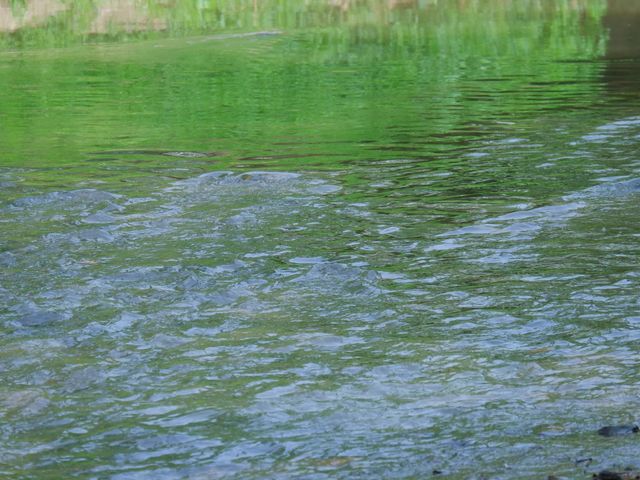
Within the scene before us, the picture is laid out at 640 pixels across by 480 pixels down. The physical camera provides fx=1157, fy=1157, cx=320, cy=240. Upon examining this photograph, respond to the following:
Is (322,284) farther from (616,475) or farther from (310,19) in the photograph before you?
(310,19)

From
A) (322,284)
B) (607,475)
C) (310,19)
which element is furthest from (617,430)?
(310,19)

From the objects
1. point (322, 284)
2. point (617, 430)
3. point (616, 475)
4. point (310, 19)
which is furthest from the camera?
point (310, 19)

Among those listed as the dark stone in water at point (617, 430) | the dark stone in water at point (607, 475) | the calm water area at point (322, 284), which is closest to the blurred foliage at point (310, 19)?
the calm water area at point (322, 284)

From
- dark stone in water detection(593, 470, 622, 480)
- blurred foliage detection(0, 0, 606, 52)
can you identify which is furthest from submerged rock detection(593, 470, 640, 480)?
blurred foliage detection(0, 0, 606, 52)

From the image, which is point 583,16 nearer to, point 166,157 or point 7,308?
point 166,157

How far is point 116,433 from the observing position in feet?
13.9

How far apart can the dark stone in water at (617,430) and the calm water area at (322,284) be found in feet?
0.18

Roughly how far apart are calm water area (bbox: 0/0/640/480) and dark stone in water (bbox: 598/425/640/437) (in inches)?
2.2

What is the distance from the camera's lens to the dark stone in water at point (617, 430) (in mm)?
3918

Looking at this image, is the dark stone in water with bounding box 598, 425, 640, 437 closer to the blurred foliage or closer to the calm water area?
the calm water area

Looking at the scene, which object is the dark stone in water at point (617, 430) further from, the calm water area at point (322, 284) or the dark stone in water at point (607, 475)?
the dark stone in water at point (607, 475)

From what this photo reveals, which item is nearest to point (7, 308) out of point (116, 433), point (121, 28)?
point (116, 433)

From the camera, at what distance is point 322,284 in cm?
616

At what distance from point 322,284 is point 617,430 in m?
2.46
